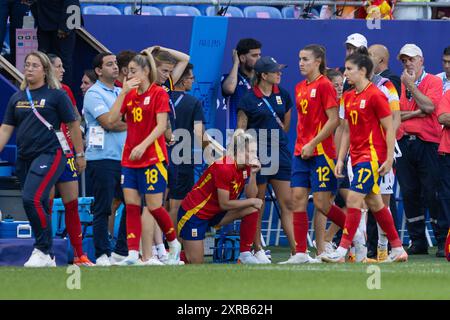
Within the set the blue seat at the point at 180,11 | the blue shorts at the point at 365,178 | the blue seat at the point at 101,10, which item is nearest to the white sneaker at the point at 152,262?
the blue shorts at the point at 365,178

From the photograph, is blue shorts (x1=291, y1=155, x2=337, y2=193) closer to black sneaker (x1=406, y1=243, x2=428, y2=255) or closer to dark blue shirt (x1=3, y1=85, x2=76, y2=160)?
dark blue shirt (x1=3, y1=85, x2=76, y2=160)

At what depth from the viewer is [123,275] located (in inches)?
461

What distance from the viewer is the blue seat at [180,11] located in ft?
62.3

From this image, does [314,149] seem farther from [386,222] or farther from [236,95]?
[236,95]

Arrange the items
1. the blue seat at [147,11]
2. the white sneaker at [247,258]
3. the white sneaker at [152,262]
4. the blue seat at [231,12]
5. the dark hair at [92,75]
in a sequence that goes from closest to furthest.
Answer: the white sneaker at [152,262], the white sneaker at [247,258], the dark hair at [92,75], the blue seat at [147,11], the blue seat at [231,12]

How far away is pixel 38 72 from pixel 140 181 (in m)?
1.45

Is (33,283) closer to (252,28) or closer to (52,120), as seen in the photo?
(52,120)

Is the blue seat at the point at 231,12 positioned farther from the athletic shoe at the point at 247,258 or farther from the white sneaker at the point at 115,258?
the white sneaker at the point at 115,258

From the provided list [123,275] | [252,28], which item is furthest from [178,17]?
[123,275]

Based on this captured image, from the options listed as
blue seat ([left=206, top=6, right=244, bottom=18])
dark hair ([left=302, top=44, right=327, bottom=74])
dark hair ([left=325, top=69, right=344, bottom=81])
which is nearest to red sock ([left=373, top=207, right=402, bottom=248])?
dark hair ([left=302, top=44, right=327, bottom=74])

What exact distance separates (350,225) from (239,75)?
366 cm

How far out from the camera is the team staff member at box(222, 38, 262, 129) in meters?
16.5

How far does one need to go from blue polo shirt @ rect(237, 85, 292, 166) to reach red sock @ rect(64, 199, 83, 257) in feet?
8.43

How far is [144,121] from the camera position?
13.1 meters
